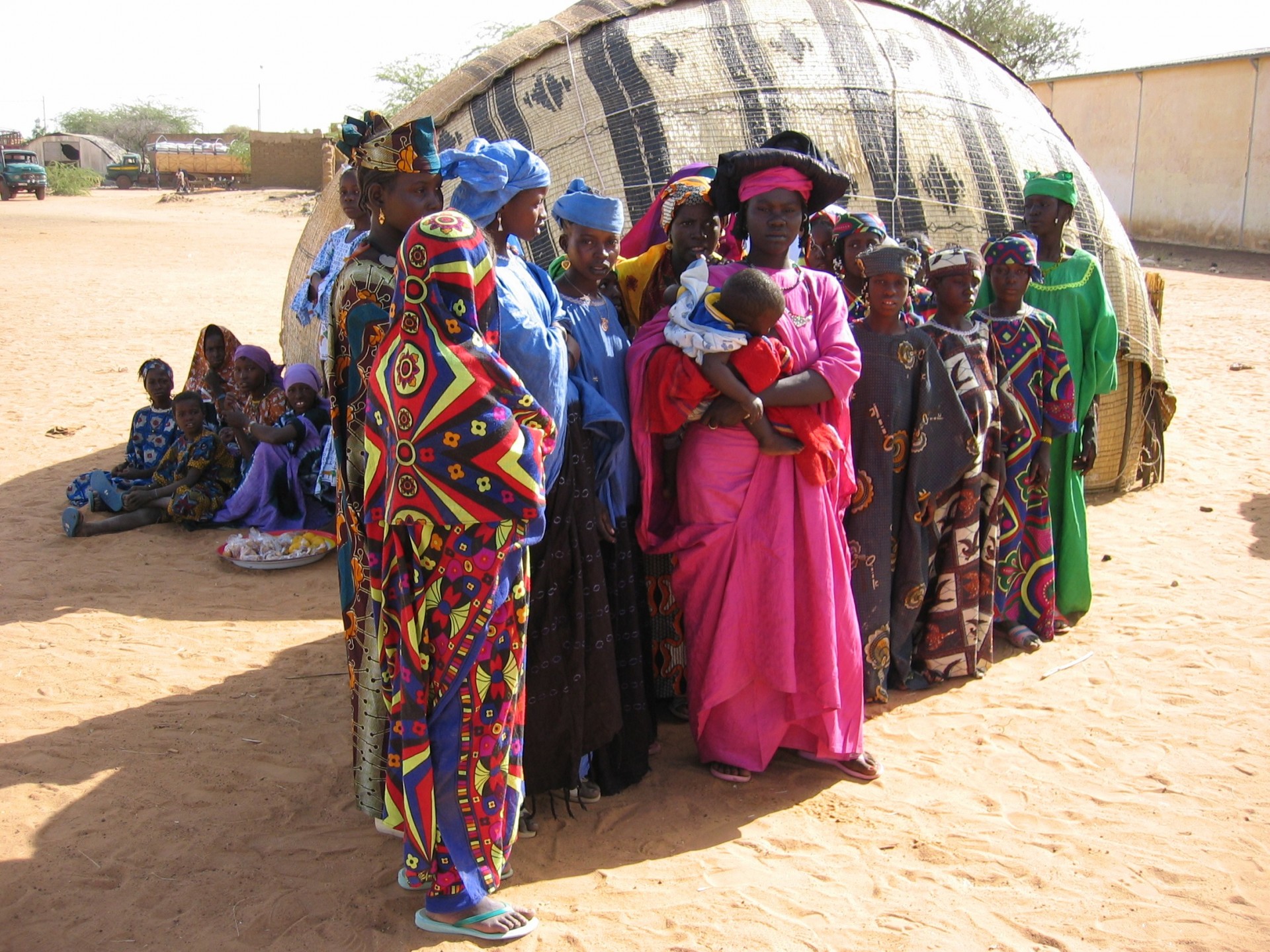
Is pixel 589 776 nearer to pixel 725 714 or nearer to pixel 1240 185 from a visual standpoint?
pixel 725 714

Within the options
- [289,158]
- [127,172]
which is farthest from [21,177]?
[127,172]

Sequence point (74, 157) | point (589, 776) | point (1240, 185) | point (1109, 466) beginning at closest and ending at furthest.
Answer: point (589, 776) < point (1109, 466) < point (1240, 185) < point (74, 157)

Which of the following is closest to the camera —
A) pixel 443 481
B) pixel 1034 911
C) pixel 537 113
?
pixel 443 481

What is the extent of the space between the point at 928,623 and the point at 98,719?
3.18 m

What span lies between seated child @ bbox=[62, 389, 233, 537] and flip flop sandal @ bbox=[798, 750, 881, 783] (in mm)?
4028

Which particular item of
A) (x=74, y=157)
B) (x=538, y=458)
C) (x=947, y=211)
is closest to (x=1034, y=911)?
(x=538, y=458)

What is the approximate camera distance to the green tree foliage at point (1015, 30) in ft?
101

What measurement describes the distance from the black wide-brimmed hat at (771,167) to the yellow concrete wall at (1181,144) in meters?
18.7

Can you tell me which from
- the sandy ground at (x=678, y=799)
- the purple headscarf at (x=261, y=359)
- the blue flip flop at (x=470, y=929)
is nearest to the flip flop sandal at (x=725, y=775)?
the sandy ground at (x=678, y=799)

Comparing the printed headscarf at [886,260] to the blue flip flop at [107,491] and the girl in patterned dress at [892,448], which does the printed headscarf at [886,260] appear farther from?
the blue flip flop at [107,491]

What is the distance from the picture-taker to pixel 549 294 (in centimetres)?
290

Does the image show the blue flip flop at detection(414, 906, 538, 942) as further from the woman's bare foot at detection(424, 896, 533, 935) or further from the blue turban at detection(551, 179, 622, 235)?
the blue turban at detection(551, 179, 622, 235)

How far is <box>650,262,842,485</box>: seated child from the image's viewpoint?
300 centimetres

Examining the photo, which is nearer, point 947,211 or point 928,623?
point 928,623
